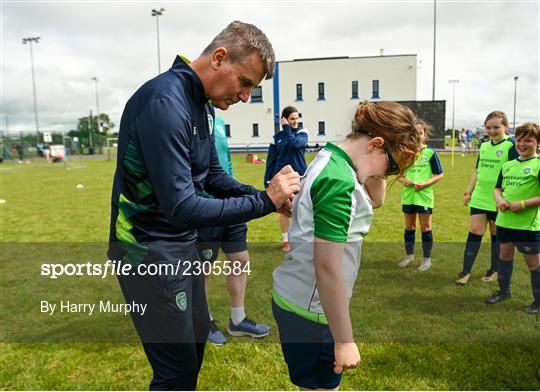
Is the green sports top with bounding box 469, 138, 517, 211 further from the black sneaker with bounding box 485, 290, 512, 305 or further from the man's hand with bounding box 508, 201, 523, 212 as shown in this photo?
the black sneaker with bounding box 485, 290, 512, 305

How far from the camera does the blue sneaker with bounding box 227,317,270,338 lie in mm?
3885

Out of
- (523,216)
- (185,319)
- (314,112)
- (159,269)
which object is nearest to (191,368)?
(185,319)

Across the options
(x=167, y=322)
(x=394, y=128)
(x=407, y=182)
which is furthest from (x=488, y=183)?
(x=167, y=322)

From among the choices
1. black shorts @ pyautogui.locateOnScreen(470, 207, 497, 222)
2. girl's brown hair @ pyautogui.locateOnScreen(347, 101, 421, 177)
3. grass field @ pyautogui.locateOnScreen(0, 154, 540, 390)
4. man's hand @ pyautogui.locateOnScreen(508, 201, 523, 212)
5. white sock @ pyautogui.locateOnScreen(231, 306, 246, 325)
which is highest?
girl's brown hair @ pyautogui.locateOnScreen(347, 101, 421, 177)

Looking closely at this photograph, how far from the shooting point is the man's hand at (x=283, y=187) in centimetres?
179

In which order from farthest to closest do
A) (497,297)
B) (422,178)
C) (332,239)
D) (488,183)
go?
1. (422,178)
2. (488,183)
3. (497,297)
4. (332,239)

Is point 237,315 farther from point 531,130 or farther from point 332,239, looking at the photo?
point 531,130

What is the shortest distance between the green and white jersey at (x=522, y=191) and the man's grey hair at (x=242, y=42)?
3599 millimetres

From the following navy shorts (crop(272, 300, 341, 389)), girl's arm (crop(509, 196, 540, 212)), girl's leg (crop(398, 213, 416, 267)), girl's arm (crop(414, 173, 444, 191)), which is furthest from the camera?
girl's leg (crop(398, 213, 416, 267))

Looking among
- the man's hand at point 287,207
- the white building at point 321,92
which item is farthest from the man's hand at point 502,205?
the white building at point 321,92

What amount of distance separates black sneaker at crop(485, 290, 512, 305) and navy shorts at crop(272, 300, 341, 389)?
10.7ft

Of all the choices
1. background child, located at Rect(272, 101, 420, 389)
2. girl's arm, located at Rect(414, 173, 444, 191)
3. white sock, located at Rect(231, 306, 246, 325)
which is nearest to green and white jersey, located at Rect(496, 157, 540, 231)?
girl's arm, located at Rect(414, 173, 444, 191)

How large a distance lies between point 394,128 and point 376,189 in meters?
Result: 0.42

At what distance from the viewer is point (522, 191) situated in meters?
4.31
